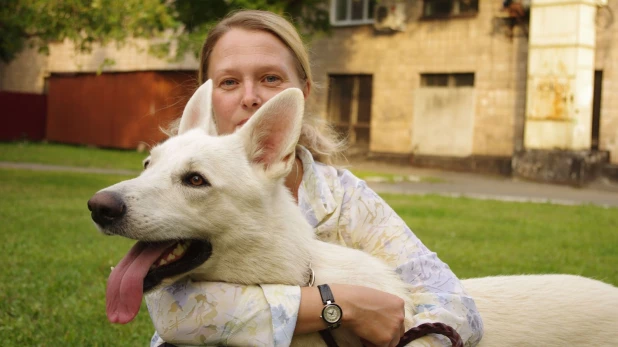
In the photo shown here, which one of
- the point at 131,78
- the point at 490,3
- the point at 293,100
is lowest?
the point at 293,100

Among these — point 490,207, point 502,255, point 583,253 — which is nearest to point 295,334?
point 502,255

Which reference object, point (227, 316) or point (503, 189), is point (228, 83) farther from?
point (503, 189)

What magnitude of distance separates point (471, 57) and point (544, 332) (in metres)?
20.0

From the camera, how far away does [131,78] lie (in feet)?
98.1

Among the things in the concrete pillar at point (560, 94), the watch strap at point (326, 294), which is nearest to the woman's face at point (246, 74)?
the watch strap at point (326, 294)

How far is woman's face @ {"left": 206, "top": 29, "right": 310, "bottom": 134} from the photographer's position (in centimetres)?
349

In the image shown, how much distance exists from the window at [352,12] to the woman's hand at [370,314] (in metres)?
22.7

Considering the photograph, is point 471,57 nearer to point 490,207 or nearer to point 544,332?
point 490,207

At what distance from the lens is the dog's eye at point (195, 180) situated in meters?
2.78

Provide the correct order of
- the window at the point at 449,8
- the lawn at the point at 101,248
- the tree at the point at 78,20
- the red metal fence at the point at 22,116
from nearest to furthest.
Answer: the lawn at the point at 101,248 < the tree at the point at 78,20 < the window at the point at 449,8 < the red metal fence at the point at 22,116

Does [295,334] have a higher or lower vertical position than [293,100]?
lower

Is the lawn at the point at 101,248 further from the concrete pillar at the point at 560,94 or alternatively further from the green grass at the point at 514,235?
the concrete pillar at the point at 560,94

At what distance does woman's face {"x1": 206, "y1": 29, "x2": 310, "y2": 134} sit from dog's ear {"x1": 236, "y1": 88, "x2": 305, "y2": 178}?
1.57ft

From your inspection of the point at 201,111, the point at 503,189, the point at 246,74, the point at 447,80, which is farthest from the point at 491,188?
the point at 201,111
